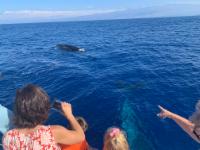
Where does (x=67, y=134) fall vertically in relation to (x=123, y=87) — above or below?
above

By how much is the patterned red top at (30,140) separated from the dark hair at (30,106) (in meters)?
0.16

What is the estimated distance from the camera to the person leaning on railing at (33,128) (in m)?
4.66

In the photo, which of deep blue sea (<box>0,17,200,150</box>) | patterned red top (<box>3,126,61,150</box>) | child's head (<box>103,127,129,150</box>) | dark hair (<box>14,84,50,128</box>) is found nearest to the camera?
dark hair (<box>14,84,50,128</box>)

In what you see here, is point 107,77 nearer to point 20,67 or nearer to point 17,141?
point 20,67

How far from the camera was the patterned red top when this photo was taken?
4.82m

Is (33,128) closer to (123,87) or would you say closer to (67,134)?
(67,134)

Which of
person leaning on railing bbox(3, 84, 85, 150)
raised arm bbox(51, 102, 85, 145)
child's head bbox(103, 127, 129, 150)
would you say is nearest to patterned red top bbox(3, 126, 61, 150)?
person leaning on railing bbox(3, 84, 85, 150)

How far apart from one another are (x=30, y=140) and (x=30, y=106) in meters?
0.60

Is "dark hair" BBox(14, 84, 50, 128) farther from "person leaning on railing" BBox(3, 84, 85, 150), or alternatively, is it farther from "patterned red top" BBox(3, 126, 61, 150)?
"patterned red top" BBox(3, 126, 61, 150)

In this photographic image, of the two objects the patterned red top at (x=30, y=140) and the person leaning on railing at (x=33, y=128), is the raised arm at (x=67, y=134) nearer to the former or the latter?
the person leaning on railing at (x=33, y=128)

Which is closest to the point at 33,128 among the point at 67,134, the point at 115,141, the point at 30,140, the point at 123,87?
the point at 30,140

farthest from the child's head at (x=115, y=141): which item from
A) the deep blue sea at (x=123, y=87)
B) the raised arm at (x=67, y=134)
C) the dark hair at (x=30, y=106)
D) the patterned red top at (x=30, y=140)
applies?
the deep blue sea at (x=123, y=87)

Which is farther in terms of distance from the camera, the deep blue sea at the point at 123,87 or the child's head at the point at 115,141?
the deep blue sea at the point at 123,87

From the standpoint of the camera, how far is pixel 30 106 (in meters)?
4.64
